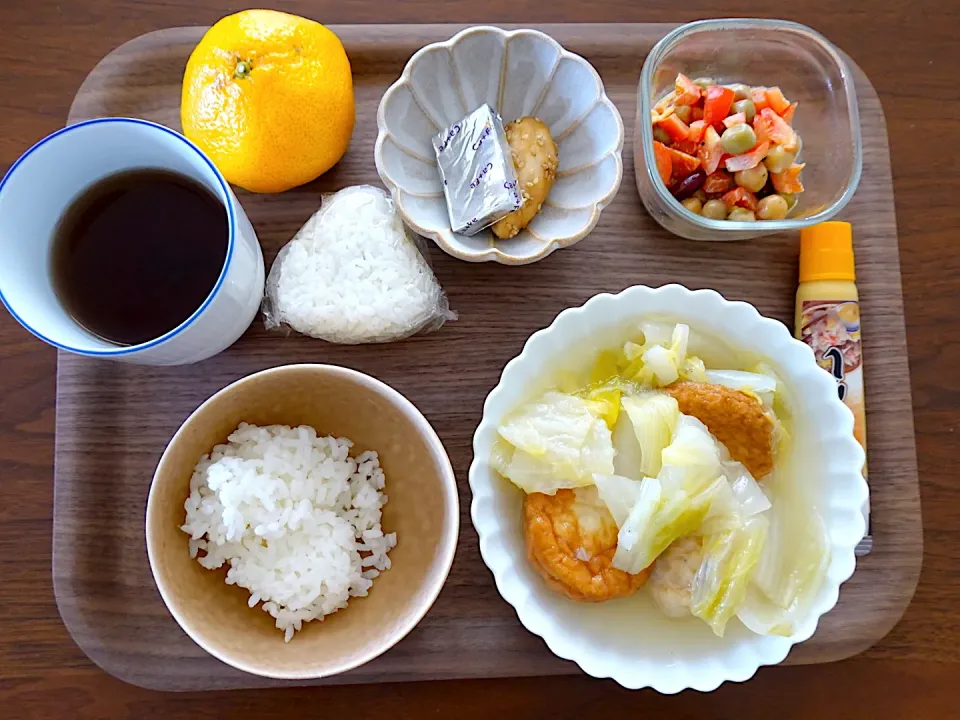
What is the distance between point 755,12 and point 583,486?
87 centimetres

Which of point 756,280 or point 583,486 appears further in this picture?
point 756,280

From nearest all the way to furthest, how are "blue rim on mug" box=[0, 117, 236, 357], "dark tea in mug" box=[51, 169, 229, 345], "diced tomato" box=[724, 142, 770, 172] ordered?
"blue rim on mug" box=[0, 117, 236, 357] < "dark tea in mug" box=[51, 169, 229, 345] < "diced tomato" box=[724, 142, 770, 172]

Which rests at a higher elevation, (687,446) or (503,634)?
(687,446)

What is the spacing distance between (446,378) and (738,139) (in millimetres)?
559

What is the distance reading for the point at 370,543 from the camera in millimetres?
1096

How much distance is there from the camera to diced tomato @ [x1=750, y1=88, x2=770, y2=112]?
3.95 ft

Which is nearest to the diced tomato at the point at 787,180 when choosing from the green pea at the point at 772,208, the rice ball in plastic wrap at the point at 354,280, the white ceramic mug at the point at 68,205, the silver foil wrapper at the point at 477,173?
the green pea at the point at 772,208

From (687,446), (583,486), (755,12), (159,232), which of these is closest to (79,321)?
(159,232)

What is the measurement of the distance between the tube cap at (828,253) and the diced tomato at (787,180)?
8 cm

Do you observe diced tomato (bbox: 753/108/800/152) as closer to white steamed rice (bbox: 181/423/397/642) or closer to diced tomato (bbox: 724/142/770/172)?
diced tomato (bbox: 724/142/770/172)

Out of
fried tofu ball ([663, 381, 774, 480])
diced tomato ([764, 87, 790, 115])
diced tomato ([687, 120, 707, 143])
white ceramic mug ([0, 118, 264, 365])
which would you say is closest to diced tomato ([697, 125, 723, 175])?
diced tomato ([687, 120, 707, 143])

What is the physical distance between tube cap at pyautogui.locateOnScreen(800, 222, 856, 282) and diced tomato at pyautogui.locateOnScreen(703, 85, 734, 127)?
215 millimetres

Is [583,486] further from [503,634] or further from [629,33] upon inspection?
[629,33]

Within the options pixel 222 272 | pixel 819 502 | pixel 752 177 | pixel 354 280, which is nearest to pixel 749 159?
pixel 752 177
